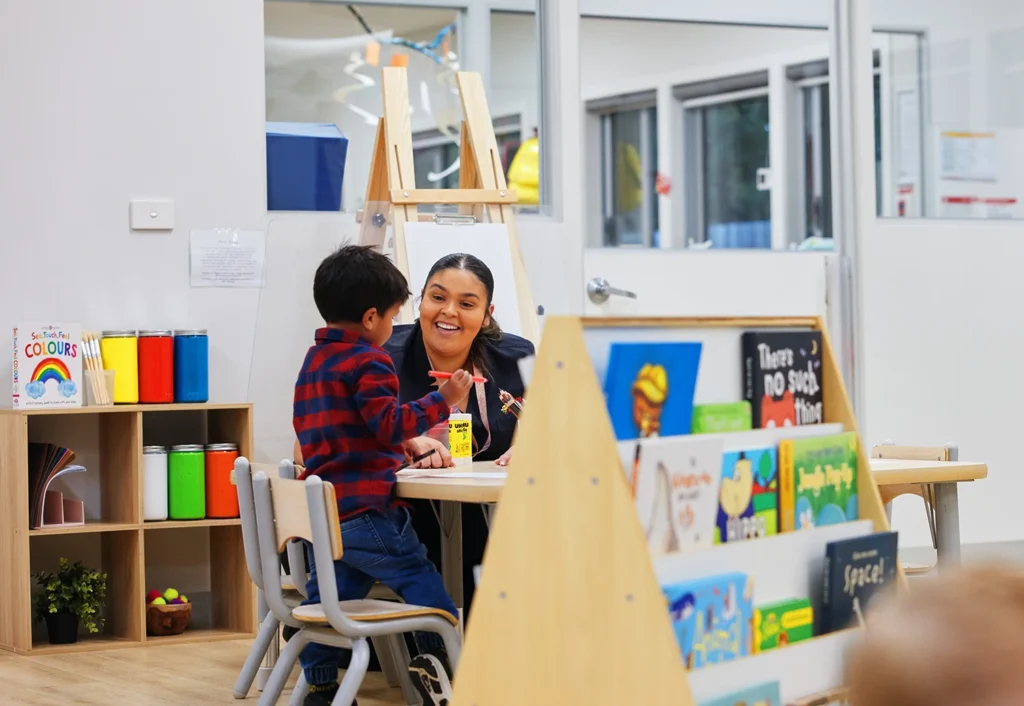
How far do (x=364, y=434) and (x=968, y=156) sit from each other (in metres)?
3.91

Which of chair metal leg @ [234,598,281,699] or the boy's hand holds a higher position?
the boy's hand

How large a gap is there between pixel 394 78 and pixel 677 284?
1498mm

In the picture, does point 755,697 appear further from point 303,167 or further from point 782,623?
point 303,167

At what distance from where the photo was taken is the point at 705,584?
171 cm

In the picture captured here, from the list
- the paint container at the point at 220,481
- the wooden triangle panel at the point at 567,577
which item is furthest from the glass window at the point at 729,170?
the wooden triangle panel at the point at 567,577

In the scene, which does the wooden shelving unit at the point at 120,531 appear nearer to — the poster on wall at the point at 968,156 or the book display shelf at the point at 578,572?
the book display shelf at the point at 578,572

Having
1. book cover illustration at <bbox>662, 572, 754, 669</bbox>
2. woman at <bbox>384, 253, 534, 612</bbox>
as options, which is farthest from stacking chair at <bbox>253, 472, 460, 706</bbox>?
book cover illustration at <bbox>662, 572, 754, 669</bbox>

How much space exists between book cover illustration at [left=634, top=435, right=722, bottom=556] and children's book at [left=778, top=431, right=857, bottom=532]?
0.15 meters

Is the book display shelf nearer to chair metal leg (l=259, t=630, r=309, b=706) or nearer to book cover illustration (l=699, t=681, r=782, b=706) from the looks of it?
book cover illustration (l=699, t=681, r=782, b=706)

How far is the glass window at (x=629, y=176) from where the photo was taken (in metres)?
6.55

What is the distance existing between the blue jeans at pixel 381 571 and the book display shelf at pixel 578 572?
113 cm

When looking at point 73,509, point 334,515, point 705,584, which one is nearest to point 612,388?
point 705,584

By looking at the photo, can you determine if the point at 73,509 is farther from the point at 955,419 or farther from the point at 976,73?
the point at 976,73

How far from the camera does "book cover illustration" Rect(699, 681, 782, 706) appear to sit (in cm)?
173
